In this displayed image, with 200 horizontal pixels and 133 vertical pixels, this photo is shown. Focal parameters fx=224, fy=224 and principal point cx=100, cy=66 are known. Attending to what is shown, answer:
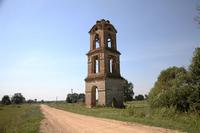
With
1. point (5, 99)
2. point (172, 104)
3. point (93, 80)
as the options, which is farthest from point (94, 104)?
point (5, 99)

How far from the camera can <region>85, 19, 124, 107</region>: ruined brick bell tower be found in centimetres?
3231

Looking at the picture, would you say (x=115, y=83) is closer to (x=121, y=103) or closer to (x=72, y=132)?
(x=121, y=103)

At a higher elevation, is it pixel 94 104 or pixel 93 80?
pixel 93 80

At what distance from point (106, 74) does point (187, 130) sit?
2232 centimetres

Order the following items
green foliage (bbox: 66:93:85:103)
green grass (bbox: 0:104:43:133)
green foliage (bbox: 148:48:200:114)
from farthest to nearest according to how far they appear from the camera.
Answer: green foliage (bbox: 66:93:85:103), green foliage (bbox: 148:48:200:114), green grass (bbox: 0:104:43:133)

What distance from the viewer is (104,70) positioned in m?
33.0

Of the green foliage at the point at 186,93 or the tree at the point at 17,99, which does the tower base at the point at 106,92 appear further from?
the tree at the point at 17,99

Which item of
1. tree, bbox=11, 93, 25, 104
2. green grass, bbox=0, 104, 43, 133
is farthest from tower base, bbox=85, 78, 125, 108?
tree, bbox=11, 93, 25, 104

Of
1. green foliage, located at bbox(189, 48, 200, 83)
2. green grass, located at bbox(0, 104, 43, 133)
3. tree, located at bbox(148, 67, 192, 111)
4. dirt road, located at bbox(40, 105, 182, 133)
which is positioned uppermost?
green foliage, located at bbox(189, 48, 200, 83)

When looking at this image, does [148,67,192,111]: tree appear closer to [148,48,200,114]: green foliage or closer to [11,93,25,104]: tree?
[148,48,200,114]: green foliage

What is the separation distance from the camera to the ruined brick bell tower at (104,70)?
32312 millimetres

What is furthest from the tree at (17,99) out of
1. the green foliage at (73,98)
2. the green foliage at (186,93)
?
the green foliage at (186,93)

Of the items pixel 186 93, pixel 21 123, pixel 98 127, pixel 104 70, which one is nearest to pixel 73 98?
pixel 104 70

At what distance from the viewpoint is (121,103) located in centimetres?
3388
